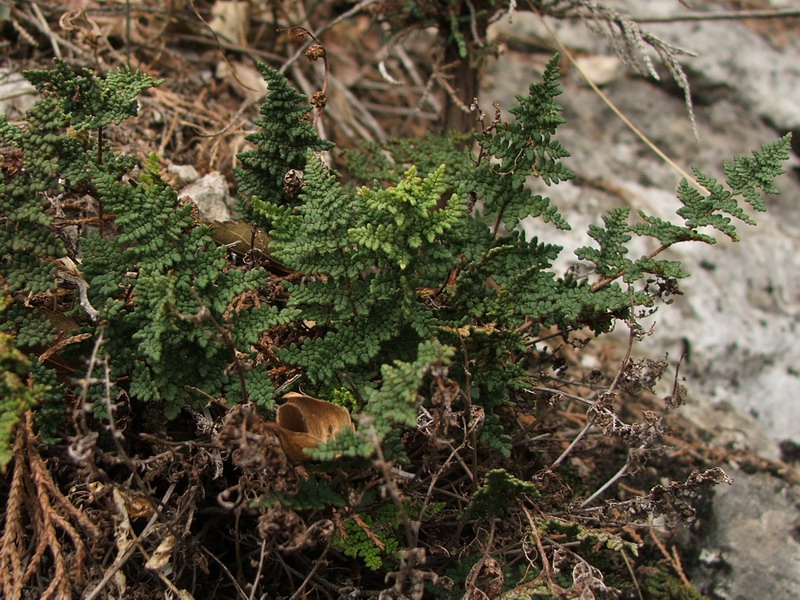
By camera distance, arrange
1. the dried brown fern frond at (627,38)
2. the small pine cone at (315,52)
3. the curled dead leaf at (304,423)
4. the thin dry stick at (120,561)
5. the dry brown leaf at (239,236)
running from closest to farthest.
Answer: the thin dry stick at (120,561) < the curled dead leaf at (304,423) < the small pine cone at (315,52) < the dry brown leaf at (239,236) < the dried brown fern frond at (627,38)

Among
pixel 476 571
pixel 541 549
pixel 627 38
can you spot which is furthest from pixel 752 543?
pixel 627 38

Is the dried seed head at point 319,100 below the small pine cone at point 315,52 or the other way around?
below

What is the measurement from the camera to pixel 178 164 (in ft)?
10.4

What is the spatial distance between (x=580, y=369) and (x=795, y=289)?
1527 millimetres

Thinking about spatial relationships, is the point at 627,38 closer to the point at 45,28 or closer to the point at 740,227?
the point at 740,227

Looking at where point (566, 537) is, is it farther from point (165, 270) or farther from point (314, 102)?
point (314, 102)

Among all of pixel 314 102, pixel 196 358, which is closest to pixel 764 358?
pixel 314 102

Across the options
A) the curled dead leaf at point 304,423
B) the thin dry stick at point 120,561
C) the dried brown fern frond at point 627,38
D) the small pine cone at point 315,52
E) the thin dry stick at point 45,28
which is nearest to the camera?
the thin dry stick at point 120,561

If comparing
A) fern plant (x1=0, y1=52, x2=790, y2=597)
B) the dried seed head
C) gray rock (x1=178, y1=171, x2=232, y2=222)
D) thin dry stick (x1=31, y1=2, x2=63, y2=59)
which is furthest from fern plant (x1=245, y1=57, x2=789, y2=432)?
thin dry stick (x1=31, y1=2, x2=63, y2=59)

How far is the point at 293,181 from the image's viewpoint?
2.38 meters

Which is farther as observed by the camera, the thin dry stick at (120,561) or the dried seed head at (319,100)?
the dried seed head at (319,100)

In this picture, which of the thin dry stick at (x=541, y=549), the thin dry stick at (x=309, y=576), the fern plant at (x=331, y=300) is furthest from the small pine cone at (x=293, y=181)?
the thin dry stick at (x=541, y=549)

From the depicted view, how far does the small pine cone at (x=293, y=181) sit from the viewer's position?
238cm

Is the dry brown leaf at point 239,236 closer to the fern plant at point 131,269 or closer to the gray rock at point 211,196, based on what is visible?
the gray rock at point 211,196
